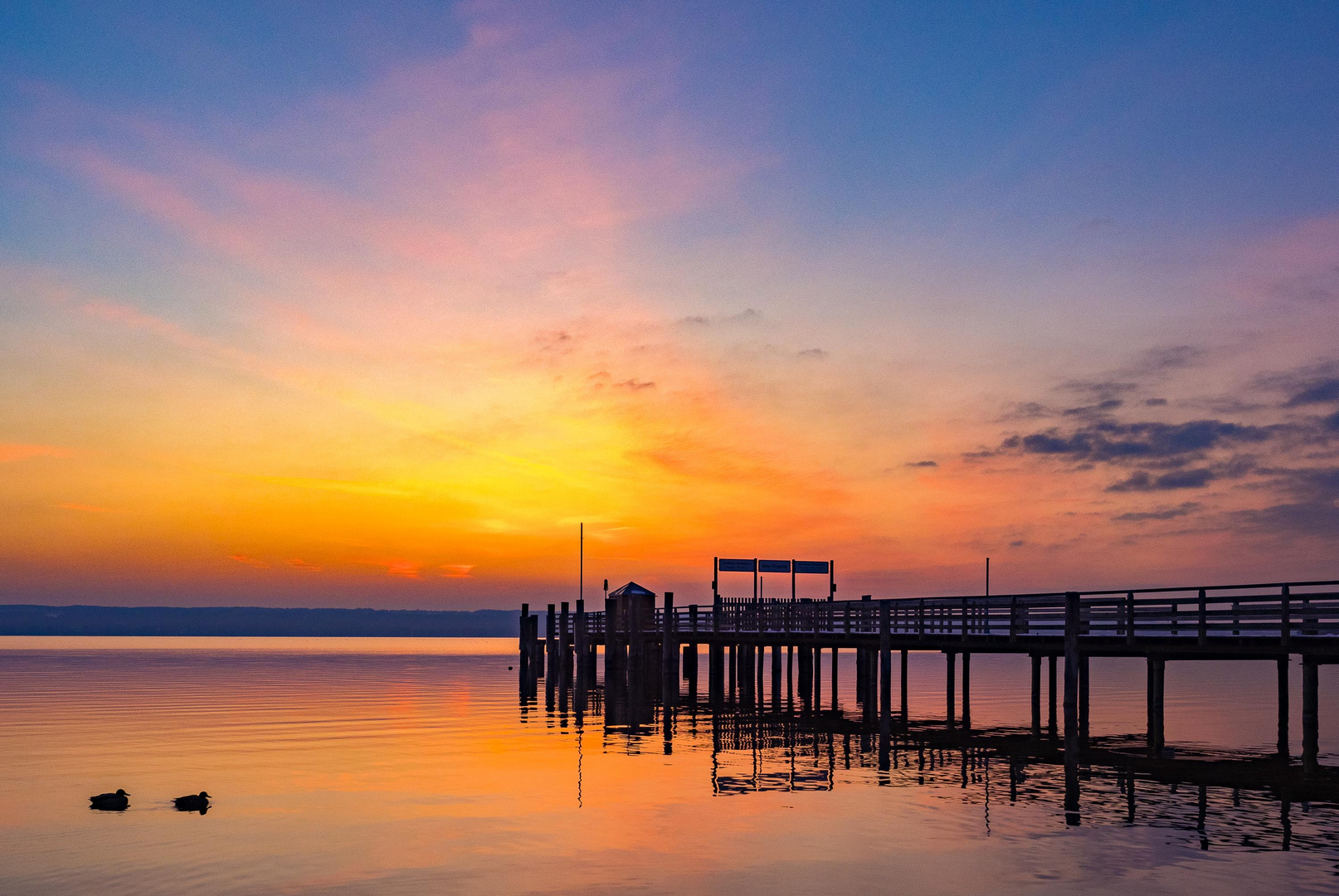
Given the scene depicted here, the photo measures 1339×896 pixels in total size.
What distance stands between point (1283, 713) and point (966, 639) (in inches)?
429

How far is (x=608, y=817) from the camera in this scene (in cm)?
2230

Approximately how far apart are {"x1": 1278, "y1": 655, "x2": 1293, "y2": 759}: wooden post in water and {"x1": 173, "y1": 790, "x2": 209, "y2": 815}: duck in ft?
89.6

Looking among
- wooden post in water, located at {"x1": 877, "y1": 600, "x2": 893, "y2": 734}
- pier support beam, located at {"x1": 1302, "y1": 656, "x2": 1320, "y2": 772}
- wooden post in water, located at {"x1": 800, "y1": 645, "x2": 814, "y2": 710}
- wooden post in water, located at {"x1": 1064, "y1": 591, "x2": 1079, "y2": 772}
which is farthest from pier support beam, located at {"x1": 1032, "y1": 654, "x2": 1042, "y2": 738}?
pier support beam, located at {"x1": 1302, "y1": 656, "x2": 1320, "y2": 772}

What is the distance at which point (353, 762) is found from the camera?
101 feet

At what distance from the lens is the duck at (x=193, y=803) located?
2294 centimetres

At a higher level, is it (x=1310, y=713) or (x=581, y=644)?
(x=1310, y=713)

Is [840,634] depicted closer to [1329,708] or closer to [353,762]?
[353,762]

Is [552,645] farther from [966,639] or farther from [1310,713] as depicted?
[1310,713]

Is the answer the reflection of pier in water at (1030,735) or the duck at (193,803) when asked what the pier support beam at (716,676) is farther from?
the duck at (193,803)

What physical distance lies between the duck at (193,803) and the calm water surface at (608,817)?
245 mm

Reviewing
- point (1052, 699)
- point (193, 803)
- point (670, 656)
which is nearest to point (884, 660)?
point (1052, 699)

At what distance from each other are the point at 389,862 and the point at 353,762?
1306 cm

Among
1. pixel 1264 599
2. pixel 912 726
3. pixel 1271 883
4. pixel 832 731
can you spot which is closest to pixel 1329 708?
pixel 912 726

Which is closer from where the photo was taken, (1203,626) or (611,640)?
(1203,626)
